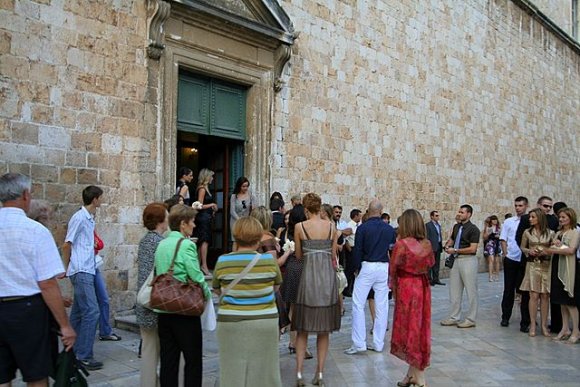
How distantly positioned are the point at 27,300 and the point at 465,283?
21.0ft

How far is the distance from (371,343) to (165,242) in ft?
12.6

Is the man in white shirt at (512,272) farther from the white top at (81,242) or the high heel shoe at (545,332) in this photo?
the white top at (81,242)

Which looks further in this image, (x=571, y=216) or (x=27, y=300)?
(x=571, y=216)

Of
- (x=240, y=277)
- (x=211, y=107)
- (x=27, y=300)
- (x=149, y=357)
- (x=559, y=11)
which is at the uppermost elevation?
(x=559, y=11)

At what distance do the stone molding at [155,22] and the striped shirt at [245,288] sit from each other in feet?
16.3

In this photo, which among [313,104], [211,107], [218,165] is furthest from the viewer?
[313,104]

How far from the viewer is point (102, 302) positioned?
616cm

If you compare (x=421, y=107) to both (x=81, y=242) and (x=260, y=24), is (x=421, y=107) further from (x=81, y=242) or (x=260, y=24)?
(x=81, y=242)

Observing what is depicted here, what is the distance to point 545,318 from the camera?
25.5 feet

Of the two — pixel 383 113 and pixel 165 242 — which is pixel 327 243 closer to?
pixel 165 242

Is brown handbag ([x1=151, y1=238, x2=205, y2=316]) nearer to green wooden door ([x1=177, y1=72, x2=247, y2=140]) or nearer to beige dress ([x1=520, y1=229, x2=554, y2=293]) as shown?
green wooden door ([x1=177, y1=72, x2=247, y2=140])

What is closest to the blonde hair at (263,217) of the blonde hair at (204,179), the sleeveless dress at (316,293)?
the sleeveless dress at (316,293)

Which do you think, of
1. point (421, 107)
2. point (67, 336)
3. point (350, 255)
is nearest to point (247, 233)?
point (67, 336)

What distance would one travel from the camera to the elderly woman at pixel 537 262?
25.0ft
